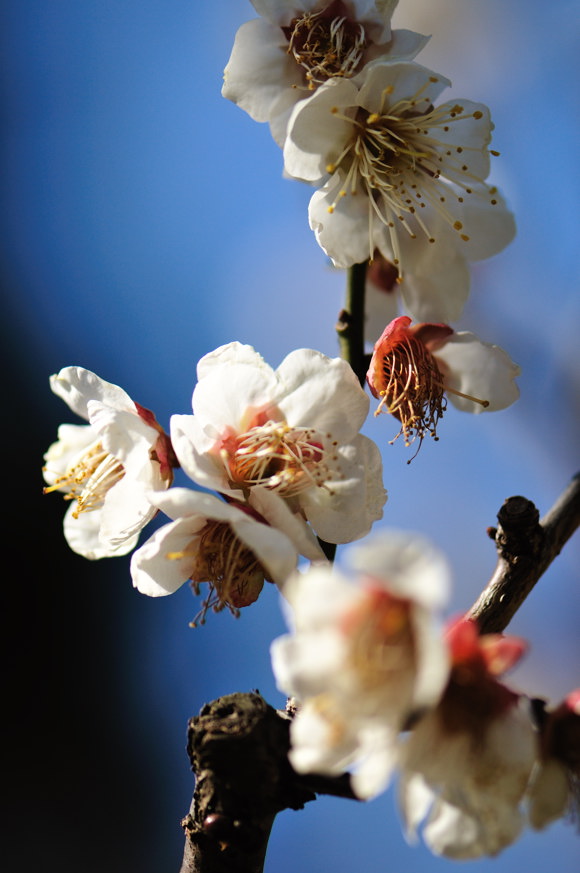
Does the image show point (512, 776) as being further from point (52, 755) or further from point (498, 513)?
point (52, 755)

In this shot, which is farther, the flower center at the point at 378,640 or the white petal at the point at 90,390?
the white petal at the point at 90,390

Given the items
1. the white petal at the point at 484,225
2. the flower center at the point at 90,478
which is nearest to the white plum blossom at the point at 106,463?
the flower center at the point at 90,478

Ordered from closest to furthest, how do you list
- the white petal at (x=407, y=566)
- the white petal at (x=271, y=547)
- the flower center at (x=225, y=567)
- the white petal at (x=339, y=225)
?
the white petal at (x=407, y=566) → the white petal at (x=271, y=547) → the flower center at (x=225, y=567) → the white petal at (x=339, y=225)

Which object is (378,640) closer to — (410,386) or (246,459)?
(246,459)

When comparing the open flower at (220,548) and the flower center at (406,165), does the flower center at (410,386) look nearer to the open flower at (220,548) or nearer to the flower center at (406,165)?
the flower center at (406,165)

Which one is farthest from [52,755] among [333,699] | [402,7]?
[333,699]

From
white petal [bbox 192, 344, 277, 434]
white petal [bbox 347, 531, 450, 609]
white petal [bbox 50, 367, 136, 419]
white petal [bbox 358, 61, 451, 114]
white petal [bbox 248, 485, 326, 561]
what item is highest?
white petal [bbox 358, 61, 451, 114]

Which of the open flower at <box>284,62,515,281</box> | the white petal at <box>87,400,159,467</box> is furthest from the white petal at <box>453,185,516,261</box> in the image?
the white petal at <box>87,400,159,467</box>

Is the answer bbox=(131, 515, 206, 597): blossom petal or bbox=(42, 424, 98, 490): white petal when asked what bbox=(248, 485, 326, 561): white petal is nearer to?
bbox=(131, 515, 206, 597): blossom petal
